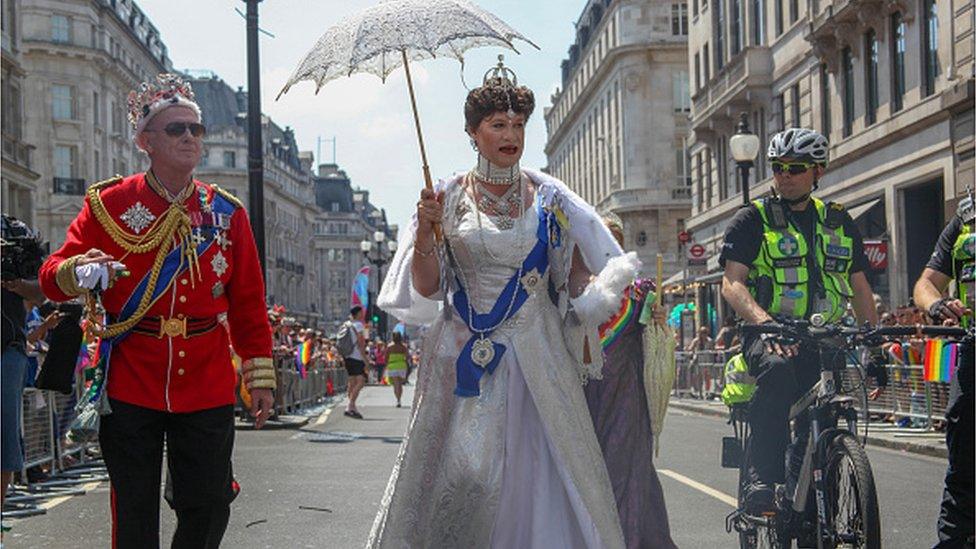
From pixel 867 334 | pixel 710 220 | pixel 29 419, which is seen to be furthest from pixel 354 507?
pixel 710 220

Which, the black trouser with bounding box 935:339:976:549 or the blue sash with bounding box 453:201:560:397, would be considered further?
the black trouser with bounding box 935:339:976:549

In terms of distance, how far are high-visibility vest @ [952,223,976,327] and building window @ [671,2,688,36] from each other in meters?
70.3

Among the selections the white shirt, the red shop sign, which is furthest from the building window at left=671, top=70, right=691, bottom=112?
the white shirt

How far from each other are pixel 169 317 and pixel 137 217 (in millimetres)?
393

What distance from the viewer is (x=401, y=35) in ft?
17.9

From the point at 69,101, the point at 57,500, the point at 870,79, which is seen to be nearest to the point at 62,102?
the point at 69,101

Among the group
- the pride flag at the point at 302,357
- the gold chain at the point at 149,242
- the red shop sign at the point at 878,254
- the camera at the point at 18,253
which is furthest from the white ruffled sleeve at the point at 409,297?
the pride flag at the point at 302,357

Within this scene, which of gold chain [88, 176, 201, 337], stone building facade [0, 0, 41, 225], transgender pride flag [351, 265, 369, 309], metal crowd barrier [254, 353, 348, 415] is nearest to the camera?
gold chain [88, 176, 201, 337]

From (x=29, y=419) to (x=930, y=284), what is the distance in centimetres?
781

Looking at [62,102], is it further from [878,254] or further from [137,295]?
[137,295]

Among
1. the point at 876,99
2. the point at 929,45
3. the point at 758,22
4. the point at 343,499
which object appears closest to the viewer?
the point at 343,499

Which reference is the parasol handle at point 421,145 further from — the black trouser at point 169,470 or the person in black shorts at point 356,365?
the person in black shorts at point 356,365

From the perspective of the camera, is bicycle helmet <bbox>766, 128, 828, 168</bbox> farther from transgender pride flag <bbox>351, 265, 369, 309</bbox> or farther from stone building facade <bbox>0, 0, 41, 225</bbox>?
stone building facade <bbox>0, 0, 41, 225</bbox>

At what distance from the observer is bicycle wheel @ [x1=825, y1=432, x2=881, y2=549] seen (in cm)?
510
